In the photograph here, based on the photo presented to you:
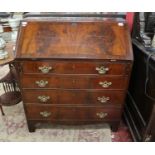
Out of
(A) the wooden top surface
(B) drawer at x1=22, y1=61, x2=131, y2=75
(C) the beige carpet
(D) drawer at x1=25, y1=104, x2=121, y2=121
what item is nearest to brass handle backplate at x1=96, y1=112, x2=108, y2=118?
(D) drawer at x1=25, y1=104, x2=121, y2=121

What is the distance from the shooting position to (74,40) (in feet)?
5.18

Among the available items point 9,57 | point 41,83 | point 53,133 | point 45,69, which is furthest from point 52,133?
point 9,57

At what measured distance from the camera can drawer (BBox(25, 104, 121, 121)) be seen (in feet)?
6.07

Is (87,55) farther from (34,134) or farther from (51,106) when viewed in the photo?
(34,134)

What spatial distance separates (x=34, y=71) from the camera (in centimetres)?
159

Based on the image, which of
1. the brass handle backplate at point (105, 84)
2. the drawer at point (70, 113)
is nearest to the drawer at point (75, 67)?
the brass handle backplate at point (105, 84)

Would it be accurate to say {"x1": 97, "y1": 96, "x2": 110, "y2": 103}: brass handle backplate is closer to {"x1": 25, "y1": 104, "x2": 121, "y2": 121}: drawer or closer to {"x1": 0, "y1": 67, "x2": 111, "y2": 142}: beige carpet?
{"x1": 25, "y1": 104, "x2": 121, "y2": 121}: drawer

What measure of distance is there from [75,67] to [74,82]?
0.16 m

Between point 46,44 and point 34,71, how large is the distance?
25cm

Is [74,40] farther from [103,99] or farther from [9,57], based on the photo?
[9,57]

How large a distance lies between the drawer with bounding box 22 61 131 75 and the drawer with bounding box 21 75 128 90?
52 millimetres

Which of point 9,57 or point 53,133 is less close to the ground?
point 9,57

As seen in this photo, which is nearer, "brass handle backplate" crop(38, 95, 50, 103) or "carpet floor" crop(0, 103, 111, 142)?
"brass handle backplate" crop(38, 95, 50, 103)
